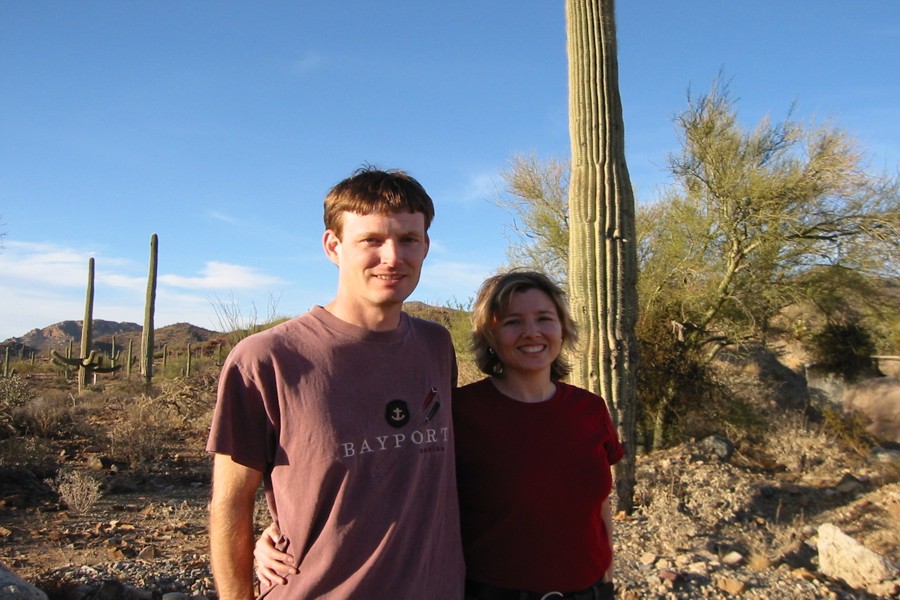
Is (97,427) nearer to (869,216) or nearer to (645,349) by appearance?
(645,349)

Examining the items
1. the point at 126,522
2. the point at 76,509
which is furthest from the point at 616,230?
the point at 76,509

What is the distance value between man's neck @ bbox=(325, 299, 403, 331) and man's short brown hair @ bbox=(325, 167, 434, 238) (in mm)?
209

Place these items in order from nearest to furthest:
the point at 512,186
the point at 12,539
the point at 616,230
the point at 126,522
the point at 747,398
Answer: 1. the point at 12,539
2. the point at 126,522
3. the point at 616,230
4. the point at 747,398
5. the point at 512,186

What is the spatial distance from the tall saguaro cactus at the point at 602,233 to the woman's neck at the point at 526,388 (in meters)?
3.62

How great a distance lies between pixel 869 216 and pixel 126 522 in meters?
9.59

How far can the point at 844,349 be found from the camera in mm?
11406

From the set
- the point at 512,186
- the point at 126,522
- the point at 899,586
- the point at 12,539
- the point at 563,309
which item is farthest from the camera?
the point at 512,186

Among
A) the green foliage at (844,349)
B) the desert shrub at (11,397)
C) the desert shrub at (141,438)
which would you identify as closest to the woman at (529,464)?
the desert shrub at (141,438)

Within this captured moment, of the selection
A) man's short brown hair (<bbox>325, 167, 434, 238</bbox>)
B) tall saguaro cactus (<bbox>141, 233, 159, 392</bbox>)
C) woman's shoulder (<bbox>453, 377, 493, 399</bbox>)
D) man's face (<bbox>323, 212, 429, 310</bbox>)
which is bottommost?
woman's shoulder (<bbox>453, 377, 493, 399</bbox>)

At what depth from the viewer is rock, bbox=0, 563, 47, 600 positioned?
128 inches

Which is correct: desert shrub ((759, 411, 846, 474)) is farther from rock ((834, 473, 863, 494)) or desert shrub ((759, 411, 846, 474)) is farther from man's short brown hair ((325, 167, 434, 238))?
man's short brown hair ((325, 167, 434, 238))

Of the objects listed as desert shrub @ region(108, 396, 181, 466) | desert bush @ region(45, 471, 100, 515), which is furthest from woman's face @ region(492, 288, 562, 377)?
desert shrub @ region(108, 396, 181, 466)

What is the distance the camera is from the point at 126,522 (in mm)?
5602

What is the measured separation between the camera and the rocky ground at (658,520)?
14.3 ft
